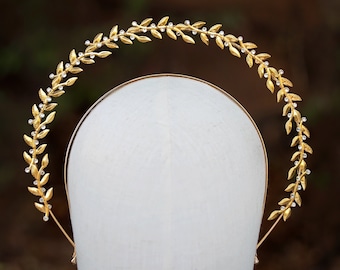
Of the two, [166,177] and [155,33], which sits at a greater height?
[155,33]

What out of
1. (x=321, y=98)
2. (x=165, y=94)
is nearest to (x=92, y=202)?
(x=165, y=94)

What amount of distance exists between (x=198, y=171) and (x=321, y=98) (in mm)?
1354

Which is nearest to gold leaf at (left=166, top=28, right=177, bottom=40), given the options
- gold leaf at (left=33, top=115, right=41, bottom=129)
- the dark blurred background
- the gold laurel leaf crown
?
the gold laurel leaf crown

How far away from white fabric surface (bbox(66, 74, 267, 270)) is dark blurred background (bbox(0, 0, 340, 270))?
3.69 ft

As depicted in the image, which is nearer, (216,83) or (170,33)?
(170,33)

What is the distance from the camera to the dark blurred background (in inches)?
78.4

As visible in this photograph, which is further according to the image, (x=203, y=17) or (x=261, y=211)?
(x=203, y=17)

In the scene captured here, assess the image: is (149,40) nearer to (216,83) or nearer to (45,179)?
(45,179)

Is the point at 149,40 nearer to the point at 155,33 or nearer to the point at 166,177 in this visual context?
the point at 155,33

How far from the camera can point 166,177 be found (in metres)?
0.80

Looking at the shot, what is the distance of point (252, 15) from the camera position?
2115 millimetres

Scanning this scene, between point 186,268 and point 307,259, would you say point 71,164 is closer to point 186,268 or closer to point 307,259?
point 186,268

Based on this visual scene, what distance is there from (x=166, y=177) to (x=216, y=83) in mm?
1267

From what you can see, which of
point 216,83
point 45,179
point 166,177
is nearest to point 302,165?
point 166,177
